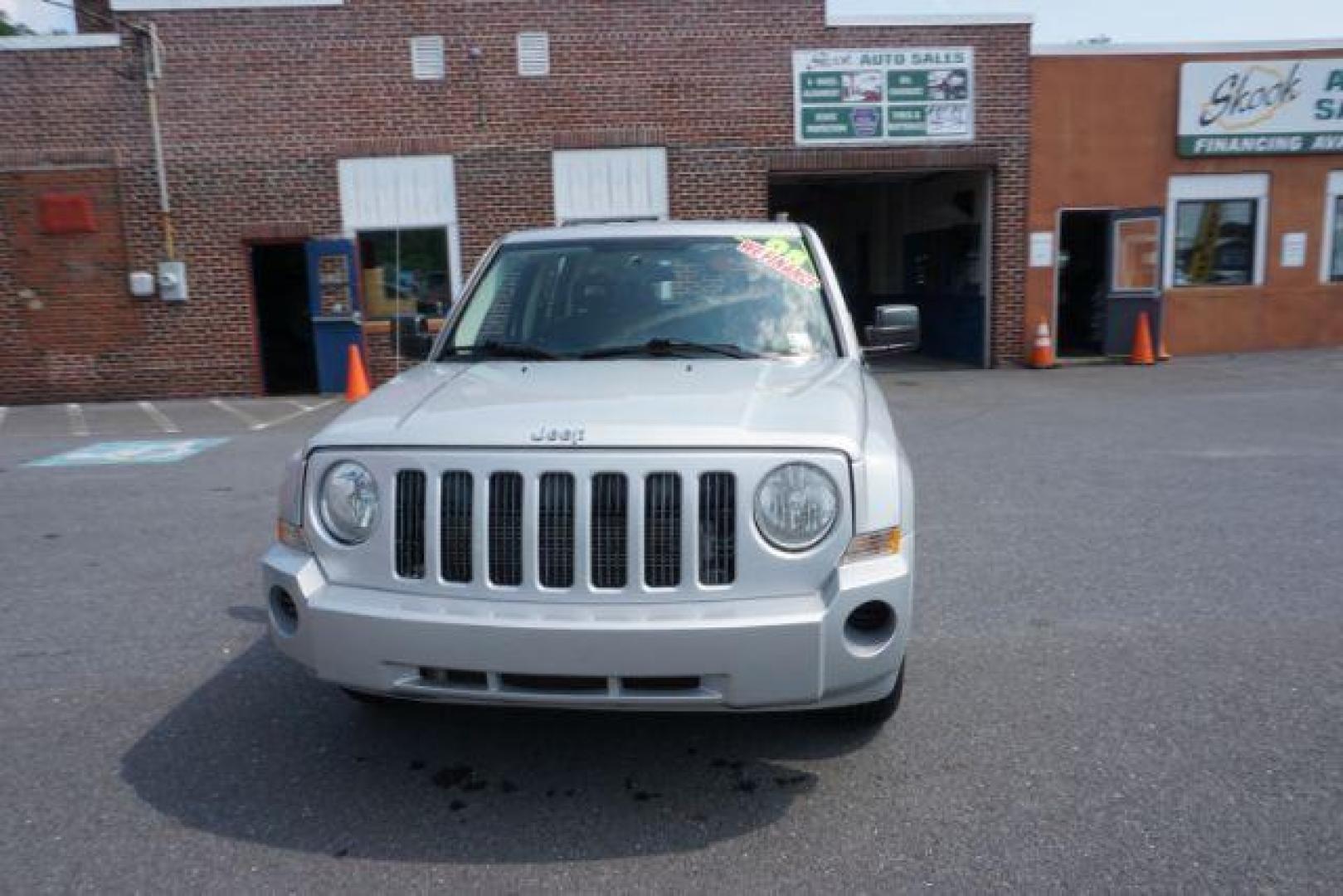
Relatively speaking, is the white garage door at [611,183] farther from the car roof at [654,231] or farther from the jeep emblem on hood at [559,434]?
the jeep emblem on hood at [559,434]

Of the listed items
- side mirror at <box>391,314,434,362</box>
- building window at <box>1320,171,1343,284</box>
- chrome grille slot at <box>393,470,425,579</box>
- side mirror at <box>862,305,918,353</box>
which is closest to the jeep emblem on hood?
chrome grille slot at <box>393,470,425,579</box>

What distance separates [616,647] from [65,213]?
Result: 14.5 meters

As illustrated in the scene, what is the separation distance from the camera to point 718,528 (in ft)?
9.00

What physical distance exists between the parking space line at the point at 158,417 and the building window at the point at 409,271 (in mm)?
3173

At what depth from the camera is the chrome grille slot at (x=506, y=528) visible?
277cm

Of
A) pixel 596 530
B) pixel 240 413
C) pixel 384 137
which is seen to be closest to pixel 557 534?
pixel 596 530

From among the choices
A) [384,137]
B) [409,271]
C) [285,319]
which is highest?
[384,137]

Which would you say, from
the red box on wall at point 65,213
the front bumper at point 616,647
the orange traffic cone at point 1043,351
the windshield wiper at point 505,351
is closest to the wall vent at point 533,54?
the red box on wall at point 65,213

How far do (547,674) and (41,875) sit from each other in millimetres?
1467

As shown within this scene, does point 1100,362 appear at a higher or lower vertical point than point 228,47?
lower

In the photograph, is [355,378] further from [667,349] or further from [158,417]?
[667,349]

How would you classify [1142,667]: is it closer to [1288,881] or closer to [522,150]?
[1288,881]

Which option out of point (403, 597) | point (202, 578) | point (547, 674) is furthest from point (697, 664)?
point (202, 578)

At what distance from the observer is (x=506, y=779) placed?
316 centimetres
